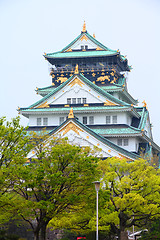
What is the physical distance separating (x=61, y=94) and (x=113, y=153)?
12965 mm

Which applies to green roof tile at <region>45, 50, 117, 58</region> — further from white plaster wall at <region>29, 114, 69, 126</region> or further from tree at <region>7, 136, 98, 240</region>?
tree at <region>7, 136, 98, 240</region>

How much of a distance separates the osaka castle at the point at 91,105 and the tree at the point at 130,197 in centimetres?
1052

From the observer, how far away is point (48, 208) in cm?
3581

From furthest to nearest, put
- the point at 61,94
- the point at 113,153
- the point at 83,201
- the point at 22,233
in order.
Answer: the point at 61,94 < the point at 113,153 < the point at 22,233 < the point at 83,201

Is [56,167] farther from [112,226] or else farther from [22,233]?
[22,233]

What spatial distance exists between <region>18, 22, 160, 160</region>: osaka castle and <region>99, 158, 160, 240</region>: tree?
34.5ft

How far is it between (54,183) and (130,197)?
726cm

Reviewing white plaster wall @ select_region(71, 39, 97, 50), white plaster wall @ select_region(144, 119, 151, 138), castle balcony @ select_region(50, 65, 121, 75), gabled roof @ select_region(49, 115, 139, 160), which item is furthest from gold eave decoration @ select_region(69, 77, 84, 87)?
white plaster wall @ select_region(144, 119, 151, 138)

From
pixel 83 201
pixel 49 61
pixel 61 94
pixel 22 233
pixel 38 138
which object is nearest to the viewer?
pixel 83 201

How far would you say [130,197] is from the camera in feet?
134

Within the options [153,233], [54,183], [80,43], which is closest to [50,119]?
[80,43]

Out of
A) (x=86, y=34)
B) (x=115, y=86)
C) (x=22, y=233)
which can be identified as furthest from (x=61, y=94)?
(x=22, y=233)

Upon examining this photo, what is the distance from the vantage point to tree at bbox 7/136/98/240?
3612cm

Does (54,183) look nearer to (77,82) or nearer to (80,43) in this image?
(77,82)
